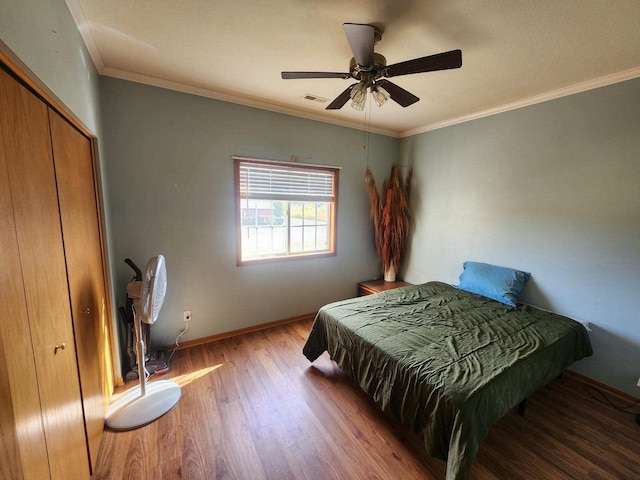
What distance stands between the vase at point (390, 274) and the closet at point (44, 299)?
330 centimetres

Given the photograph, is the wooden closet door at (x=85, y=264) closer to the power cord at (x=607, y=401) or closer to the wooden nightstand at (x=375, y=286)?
the wooden nightstand at (x=375, y=286)

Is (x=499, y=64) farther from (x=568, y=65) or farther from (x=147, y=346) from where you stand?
(x=147, y=346)

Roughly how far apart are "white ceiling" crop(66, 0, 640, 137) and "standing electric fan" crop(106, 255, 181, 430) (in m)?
1.48

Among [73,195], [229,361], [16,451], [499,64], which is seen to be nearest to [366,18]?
[499,64]

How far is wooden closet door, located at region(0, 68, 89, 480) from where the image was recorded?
2.81 feet

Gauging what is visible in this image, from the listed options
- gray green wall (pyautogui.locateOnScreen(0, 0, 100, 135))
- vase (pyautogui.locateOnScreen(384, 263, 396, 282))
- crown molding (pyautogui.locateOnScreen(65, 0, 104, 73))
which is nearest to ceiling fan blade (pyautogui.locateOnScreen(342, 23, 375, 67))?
gray green wall (pyautogui.locateOnScreen(0, 0, 100, 135))

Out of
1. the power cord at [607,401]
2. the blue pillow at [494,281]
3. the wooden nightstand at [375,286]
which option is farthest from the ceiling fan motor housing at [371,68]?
the power cord at [607,401]

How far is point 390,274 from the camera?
3.83 m

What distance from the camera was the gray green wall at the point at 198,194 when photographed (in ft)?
7.38

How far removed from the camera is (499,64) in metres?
1.93

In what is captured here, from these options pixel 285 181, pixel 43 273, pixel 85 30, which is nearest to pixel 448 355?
pixel 43 273

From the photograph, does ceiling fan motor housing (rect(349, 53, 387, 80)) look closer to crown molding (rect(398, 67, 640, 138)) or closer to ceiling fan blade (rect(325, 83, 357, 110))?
ceiling fan blade (rect(325, 83, 357, 110))

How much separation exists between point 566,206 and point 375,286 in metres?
2.19

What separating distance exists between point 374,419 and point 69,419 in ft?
5.64
